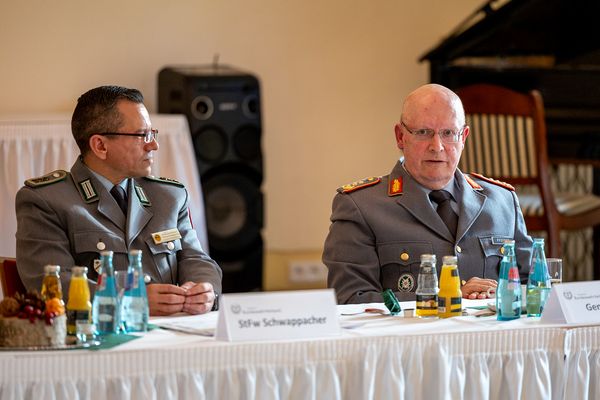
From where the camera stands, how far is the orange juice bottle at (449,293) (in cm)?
227

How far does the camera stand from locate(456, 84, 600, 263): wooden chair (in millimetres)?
4574

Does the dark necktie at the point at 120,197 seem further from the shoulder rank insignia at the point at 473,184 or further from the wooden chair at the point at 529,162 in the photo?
the wooden chair at the point at 529,162

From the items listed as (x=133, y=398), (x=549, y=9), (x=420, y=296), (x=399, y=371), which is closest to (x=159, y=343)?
(x=133, y=398)

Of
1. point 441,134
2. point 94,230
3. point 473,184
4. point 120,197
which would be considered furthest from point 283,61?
point 94,230

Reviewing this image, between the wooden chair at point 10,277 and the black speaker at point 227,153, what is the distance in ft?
8.94

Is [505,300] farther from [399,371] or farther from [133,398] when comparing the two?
[133,398]

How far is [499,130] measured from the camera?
4.82m

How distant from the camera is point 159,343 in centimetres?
198

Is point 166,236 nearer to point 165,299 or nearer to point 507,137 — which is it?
point 165,299

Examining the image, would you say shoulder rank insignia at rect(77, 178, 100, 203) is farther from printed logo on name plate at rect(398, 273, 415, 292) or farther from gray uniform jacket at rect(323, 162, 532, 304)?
printed logo on name plate at rect(398, 273, 415, 292)

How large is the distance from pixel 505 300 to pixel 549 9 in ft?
10.3

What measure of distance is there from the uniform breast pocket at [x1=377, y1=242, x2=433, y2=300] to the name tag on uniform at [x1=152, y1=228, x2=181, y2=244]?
54cm

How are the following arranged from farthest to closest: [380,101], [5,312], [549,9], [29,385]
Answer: [380,101] < [549,9] < [5,312] < [29,385]

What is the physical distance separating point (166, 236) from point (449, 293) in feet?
2.69
